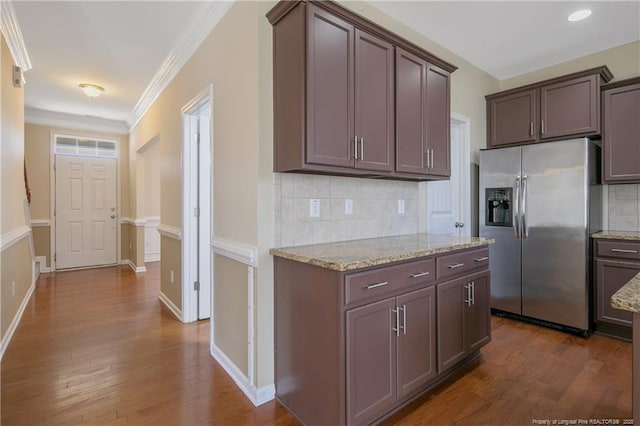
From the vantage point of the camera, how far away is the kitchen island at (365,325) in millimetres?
1573

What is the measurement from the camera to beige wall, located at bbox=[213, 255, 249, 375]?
216 centimetres

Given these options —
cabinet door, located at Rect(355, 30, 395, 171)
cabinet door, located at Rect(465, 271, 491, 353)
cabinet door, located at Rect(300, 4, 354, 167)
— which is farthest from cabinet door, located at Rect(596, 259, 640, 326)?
cabinet door, located at Rect(300, 4, 354, 167)

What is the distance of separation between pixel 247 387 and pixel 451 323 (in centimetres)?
139

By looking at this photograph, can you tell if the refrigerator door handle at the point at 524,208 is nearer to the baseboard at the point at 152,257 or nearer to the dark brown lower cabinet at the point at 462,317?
the dark brown lower cabinet at the point at 462,317

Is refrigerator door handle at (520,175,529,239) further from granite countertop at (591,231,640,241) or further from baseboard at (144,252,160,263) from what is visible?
baseboard at (144,252,160,263)

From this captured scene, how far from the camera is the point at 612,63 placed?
3312mm

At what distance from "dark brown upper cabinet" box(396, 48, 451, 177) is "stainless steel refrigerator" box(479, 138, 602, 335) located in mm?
1097

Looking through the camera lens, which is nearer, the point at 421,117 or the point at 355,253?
the point at 355,253

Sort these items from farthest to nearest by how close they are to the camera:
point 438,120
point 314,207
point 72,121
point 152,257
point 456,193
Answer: point 152,257
point 72,121
point 456,193
point 438,120
point 314,207

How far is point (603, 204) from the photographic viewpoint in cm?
332

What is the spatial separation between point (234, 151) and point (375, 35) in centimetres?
120

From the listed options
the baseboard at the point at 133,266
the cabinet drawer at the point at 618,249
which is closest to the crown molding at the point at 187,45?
the baseboard at the point at 133,266

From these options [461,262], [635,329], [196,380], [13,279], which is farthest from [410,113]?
[13,279]

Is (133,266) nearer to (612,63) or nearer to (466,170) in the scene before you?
(466,170)
